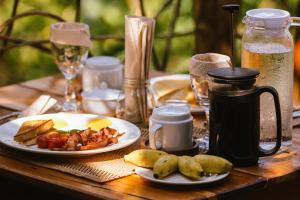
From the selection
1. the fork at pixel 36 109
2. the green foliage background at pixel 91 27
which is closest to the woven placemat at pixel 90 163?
the fork at pixel 36 109

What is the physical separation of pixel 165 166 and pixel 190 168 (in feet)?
0.19

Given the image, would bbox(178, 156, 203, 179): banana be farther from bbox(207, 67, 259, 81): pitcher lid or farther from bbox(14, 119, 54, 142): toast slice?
bbox(14, 119, 54, 142): toast slice

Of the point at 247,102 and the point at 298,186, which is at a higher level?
the point at 247,102

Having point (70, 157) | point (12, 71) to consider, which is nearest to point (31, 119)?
point (70, 157)

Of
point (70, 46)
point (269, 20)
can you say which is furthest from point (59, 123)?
point (269, 20)

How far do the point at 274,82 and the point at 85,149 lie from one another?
50 cm

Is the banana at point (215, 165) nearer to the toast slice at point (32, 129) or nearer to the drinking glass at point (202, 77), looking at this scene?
the drinking glass at point (202, 77)

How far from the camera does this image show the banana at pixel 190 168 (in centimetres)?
205

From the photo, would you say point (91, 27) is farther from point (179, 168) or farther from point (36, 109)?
point (179, 168)

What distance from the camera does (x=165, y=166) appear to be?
207 cm

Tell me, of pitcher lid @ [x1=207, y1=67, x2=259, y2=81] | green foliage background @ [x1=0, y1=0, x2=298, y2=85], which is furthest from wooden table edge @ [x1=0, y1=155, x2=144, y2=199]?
green foliage background @ [x1=0, y1=0, x2=298, y2=85]

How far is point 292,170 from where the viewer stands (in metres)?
2.20

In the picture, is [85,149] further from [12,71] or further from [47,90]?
[12,71]

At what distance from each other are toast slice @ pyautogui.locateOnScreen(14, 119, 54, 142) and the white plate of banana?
314mm
